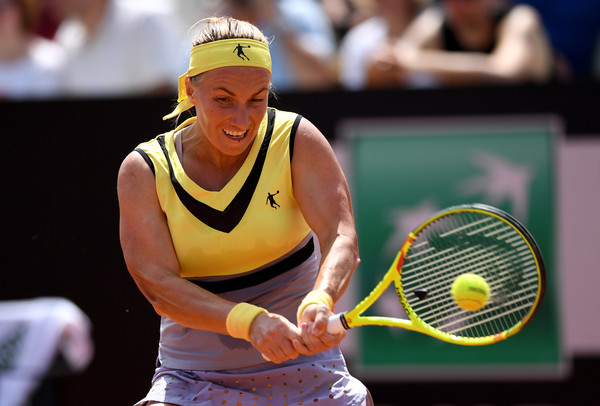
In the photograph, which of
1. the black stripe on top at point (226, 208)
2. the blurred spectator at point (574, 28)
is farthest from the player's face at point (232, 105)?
the blurred spectator at point (574, 28)

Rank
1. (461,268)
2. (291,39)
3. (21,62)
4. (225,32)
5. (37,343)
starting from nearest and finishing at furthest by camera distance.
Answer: (225,32), (461,268), (37,343), (291,39), (21,62)

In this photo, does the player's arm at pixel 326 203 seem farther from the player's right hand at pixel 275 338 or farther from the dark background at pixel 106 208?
the dark background at pixel 106 208

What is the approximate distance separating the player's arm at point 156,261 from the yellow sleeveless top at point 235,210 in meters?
0.04

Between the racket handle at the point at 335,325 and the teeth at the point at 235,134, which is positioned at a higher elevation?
the teeth at the point at 235,134

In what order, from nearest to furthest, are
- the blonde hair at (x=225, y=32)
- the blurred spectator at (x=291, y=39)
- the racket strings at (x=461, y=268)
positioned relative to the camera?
the blonde hair at (x=225, y=32) < the racket strings at (x=461, y=268) < the blurred spectator at (x=291, y=39)

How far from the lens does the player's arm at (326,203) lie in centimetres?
296

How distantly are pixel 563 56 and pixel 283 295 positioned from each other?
361 centimetres

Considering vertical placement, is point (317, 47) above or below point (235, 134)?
above

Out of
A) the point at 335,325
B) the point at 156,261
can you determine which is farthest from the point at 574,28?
the point at 156,261

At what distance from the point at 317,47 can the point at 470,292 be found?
3.27 metres

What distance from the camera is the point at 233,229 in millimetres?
2992

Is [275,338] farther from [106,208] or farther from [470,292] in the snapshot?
[106,208]

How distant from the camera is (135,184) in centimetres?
300

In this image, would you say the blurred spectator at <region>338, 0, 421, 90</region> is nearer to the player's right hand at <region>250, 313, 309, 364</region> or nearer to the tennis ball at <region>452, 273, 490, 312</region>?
the tennis ball at <region>452, 273, 490, 312</region>
